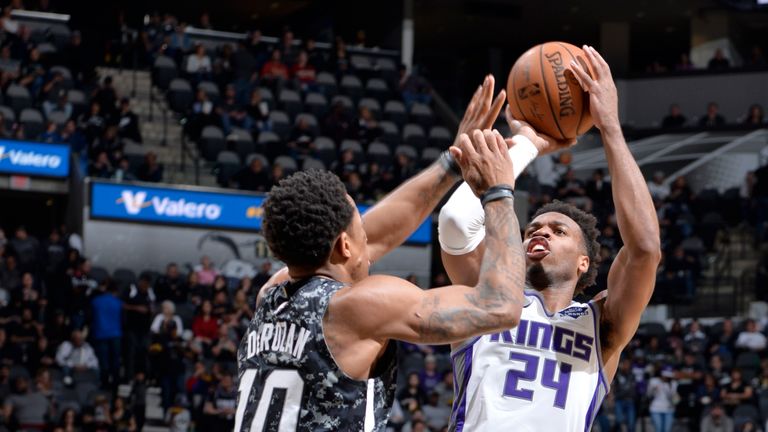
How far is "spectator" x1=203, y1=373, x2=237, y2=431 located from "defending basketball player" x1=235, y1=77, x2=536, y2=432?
390 inches

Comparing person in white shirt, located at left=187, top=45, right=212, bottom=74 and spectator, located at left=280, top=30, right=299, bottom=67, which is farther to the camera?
spectator, located at left=280, top=30, right=299, bottom=67

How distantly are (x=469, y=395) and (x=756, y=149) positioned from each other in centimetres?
1908

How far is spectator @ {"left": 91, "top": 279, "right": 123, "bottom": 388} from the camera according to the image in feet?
45.7

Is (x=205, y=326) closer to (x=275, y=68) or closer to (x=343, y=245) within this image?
(x=275, y=68)

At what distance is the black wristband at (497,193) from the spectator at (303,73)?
17.1m

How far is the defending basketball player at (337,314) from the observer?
3119mm

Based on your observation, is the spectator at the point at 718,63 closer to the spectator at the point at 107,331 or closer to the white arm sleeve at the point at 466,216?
the spectator at the point at 107,331

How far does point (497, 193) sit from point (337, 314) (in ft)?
1.82

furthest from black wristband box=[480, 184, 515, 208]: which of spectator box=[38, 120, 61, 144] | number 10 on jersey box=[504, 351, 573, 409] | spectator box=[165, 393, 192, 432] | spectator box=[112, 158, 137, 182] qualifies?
spectator box=[38, 120, 61, 144]

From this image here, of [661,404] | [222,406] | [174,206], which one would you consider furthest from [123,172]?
[661,404]

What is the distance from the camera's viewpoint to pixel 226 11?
26.6 m

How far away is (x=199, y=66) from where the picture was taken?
63.8 feet

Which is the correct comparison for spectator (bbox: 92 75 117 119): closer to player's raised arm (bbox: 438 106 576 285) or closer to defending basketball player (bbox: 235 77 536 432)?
player's raised arm (bbox: 438 106 576 285)

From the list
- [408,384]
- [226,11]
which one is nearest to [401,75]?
[226,11]
